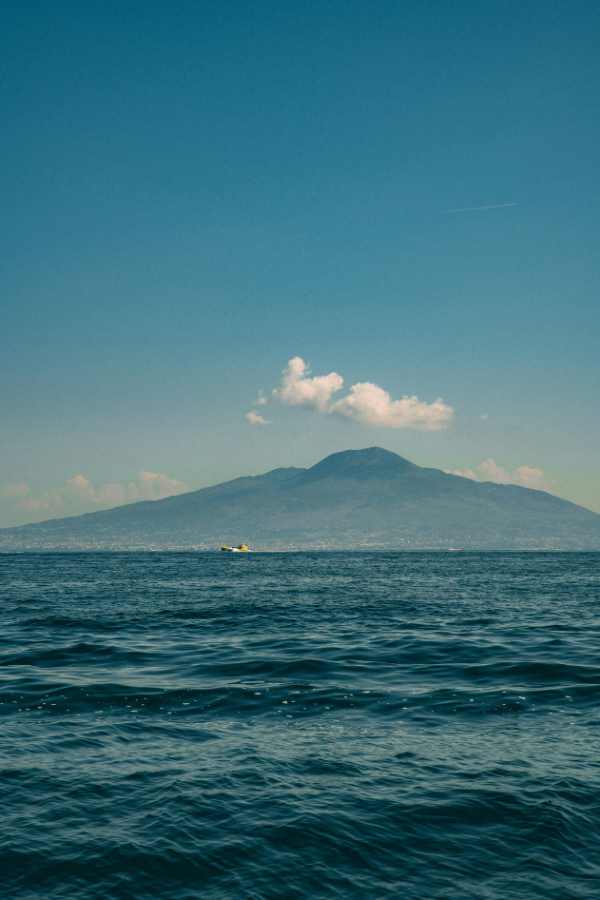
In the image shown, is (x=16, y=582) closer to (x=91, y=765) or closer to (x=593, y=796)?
(x=91, y=765)

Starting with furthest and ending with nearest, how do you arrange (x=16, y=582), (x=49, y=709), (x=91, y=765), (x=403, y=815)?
(x=16, y=582) < (x=49, y=709) < (x=91, y=765) < (x=403, y=815)

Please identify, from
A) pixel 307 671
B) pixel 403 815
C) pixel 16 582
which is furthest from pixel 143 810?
pixel 16 582

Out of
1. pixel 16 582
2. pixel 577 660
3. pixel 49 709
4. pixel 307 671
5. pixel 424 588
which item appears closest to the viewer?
pixel 49 709

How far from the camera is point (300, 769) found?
13219 millimetres

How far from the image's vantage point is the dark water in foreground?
9.45 m

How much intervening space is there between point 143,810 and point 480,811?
562cm

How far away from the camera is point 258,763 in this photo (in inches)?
530

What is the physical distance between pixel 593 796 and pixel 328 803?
184 inches

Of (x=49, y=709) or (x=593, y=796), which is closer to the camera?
(x=593, y=796)

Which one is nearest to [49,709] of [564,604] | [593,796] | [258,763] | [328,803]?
[258,763]

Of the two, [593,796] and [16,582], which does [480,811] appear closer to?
[593,796]

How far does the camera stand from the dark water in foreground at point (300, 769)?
9.45 m

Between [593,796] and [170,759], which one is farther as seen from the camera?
[170,759]

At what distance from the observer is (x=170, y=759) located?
44.9 feet
